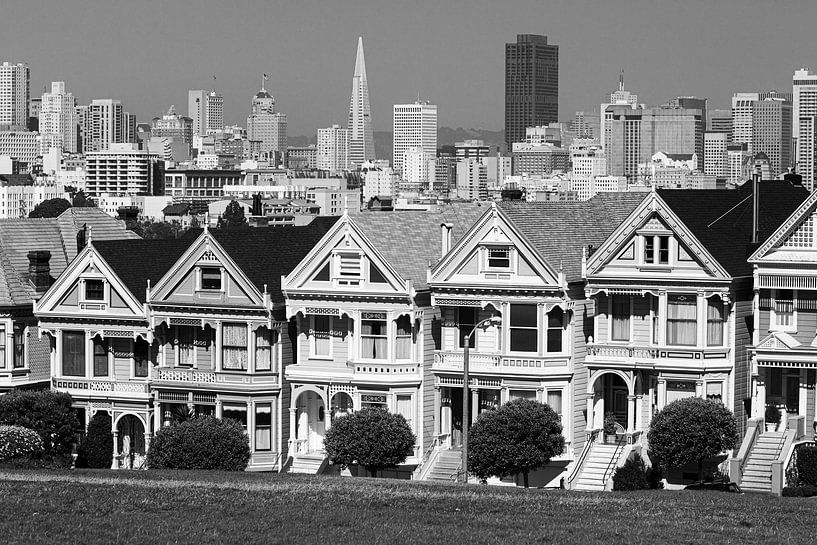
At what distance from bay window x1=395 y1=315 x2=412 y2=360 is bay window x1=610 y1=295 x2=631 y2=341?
5.03 m

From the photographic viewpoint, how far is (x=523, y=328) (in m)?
49.9

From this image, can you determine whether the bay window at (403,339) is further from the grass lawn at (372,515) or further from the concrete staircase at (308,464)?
the grass lawn at (372,515)

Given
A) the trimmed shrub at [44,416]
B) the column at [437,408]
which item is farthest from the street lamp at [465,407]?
the trimmed shrub at [44,416]

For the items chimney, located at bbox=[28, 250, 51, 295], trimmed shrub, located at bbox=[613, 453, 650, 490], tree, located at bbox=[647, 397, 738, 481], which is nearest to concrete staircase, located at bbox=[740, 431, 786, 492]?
tree, located at bbox=[647, 397, 738, 481]

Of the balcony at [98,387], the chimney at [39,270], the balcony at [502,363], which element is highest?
the chimney at [39,270]

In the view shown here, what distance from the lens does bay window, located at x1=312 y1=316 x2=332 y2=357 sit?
171 ft

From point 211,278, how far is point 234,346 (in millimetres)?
1824

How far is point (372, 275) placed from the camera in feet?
168

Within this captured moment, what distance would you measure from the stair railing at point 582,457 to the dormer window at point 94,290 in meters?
13.7

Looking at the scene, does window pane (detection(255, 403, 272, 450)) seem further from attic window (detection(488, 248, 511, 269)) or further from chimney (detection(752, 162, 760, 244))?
chimney (detection(752, 162, 760, 244))

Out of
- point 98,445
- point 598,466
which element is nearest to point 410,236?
point 598,466

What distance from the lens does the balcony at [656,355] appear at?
48.2 metres

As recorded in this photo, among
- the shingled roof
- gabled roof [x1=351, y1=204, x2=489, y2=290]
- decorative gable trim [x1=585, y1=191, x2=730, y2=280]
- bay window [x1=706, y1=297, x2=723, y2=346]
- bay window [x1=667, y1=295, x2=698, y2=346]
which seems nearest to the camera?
decorative gable trim [x1=585, y1=191, x2=730, y2=280]

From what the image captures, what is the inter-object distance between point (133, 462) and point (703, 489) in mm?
16276
